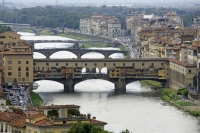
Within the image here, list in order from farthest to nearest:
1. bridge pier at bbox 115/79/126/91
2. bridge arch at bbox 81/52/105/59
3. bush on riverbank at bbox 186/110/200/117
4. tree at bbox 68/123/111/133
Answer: bridge arch at bbox 81/52/105/59 → bridge pier at bbox 115/79/126/91 → bush on riverbank at bbox 186/110/200/117 → tree at bbox 68/123/111/133

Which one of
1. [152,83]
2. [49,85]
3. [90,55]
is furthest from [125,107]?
[90,55]

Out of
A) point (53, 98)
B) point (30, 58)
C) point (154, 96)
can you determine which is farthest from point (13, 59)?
point (154, 96)

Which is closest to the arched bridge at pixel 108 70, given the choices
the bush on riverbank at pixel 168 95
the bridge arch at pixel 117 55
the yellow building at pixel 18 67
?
the bush on riverbank at pixel 168 95

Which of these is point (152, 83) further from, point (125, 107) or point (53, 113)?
point (53, 113)

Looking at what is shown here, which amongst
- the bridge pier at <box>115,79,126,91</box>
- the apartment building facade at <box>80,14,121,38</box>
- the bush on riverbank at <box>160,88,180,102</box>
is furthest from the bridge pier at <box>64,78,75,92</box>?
the apartment building facade at <box>80,14,121,38</box>

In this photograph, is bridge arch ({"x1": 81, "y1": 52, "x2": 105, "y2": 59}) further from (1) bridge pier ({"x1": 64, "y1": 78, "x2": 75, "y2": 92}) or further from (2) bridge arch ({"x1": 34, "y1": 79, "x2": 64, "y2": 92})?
(1) bridge pier ({"x1": 64, "y1": 78, "x2": 75, "y2": 92})

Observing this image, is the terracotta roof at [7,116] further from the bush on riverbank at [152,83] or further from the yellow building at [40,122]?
the bush on riverbank at [152,83]
